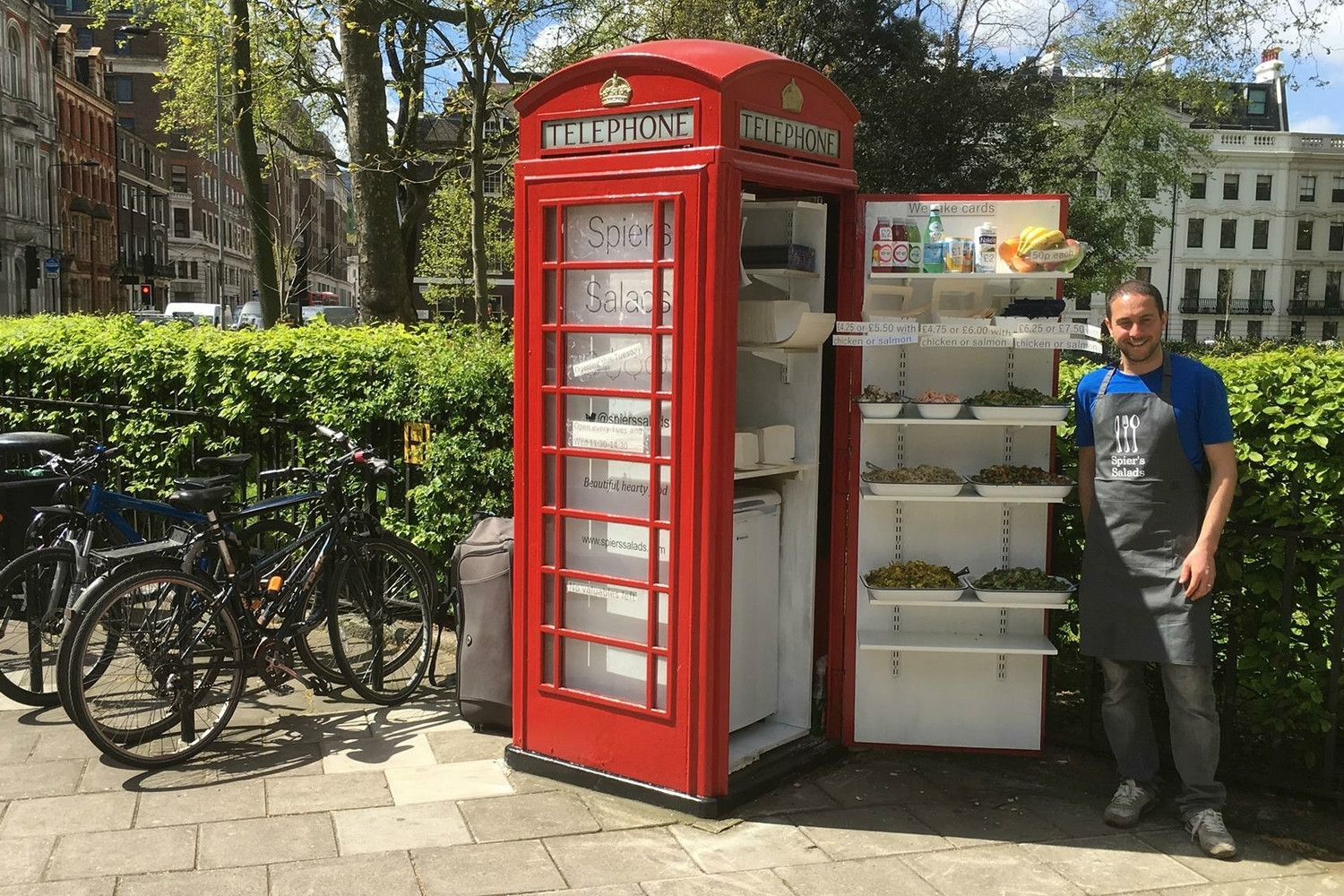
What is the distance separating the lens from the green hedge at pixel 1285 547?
445 cm

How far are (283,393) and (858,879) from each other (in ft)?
15.5

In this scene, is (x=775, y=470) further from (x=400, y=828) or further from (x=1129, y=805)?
(x=400, y=828)

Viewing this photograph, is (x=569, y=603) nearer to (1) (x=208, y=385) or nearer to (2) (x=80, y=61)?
(1) (x=208, y=385)

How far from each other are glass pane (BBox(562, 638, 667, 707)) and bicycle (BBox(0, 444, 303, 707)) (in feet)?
5.71

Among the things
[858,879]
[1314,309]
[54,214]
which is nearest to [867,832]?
[858,879]

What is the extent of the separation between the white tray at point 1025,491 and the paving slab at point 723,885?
1799 mm

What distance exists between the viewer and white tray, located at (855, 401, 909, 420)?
483 cm

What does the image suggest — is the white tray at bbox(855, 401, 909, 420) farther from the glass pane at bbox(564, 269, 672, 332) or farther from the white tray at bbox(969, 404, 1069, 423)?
the glass pane at bbox(564, 269, 672, 332)

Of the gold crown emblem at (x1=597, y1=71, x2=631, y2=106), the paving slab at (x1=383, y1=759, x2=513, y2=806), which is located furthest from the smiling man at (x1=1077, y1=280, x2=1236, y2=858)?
the paving slab at (x1=383, y1=759, x2=513, y2=806)

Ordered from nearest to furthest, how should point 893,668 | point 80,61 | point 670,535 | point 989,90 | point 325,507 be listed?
point 670,535 → point 893,668 → point 325,507 → point 989,90 → point 80,61

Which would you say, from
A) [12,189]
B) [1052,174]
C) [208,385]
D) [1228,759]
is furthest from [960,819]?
[12,189]

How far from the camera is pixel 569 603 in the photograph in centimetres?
480

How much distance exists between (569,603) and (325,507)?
1.58 metres

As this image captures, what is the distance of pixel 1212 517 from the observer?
4.19 meters
